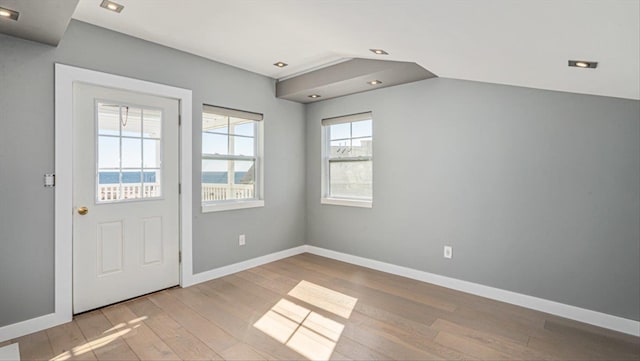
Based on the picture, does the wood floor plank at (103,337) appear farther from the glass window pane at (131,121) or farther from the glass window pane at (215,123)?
the glass window pane at (215,123)

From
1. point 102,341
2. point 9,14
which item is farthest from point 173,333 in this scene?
point 9,14

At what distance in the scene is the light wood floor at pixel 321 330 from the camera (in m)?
2.22

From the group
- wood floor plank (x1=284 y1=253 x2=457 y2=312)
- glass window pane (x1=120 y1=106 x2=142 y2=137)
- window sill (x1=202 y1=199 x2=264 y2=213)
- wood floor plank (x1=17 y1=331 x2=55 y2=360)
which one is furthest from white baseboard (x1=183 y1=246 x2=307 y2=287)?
glass window pane (x1=120 y1=106 x2=142 y2=137)

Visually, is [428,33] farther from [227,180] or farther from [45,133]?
[45,133]

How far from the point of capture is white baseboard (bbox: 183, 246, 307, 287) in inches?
141

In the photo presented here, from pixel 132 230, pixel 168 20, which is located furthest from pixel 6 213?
pixel 168 20

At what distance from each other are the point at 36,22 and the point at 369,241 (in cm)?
380

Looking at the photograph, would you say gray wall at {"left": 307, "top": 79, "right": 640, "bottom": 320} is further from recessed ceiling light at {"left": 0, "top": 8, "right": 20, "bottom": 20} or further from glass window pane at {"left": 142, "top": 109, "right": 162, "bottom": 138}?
recessed ceiling light at {"left": 0, "top": 8, "right": 20, "bottom": 20}

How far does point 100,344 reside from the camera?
2322 millimetres

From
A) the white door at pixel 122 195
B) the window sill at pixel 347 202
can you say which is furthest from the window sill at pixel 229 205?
the window sill at pixel 347 202

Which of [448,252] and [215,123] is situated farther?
[215,123]

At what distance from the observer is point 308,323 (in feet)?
8.73

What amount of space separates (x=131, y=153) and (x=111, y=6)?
1.29m

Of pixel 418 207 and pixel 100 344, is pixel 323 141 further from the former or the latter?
pixel 100 344
